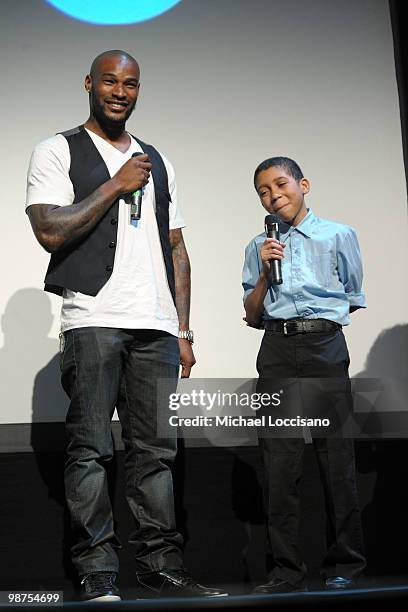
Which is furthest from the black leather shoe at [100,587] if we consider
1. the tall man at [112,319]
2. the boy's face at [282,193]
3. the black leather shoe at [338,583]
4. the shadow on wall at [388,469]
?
the boy's face at [282,193]

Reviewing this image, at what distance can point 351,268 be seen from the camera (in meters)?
2.59

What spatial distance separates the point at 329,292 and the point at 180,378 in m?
0.51

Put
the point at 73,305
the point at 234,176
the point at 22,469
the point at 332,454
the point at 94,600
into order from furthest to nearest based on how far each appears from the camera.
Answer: the point at 234,176 < the point at 22,469 < the point at 332,454 < the point at 73,305 < the point at 94,600

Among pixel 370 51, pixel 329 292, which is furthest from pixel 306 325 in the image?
pixel 370 51

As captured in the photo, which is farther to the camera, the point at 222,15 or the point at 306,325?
the point at 222,15

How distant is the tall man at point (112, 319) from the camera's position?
7.05 ft

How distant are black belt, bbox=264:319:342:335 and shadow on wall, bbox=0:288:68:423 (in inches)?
29.1

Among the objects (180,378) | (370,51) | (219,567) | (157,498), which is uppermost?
(370,51)

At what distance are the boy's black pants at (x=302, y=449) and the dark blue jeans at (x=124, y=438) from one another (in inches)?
12.3

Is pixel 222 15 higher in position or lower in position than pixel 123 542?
higher

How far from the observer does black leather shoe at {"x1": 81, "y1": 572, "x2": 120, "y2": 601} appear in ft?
6.81

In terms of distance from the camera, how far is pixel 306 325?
8.18 feet

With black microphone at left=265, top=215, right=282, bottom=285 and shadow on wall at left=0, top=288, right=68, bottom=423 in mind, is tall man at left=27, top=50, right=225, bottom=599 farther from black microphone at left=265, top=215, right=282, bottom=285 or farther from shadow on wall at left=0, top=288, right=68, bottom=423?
shadow on wall at left=0, top=288, right=68, bottom=423

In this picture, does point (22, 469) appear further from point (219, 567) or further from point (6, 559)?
point (219, 567)
